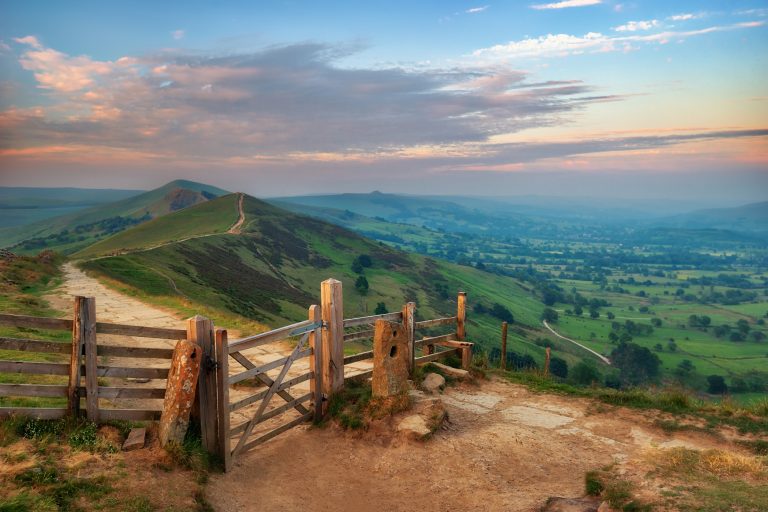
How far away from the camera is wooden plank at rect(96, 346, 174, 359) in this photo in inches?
304

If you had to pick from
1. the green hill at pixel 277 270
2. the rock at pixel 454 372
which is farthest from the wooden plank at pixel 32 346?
the green hill at pixel 277 270

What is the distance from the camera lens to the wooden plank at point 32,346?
7.39 meters

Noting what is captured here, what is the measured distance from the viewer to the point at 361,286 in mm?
89500

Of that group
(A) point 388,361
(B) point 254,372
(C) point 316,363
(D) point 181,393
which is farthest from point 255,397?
→ (A) point 388,361

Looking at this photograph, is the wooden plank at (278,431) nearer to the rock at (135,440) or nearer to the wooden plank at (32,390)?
the rock at (135,440)

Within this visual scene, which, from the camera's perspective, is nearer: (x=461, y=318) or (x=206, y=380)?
(x=206, y=380)

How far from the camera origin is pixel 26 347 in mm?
7469

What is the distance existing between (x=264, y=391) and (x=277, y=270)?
6911 centimetres

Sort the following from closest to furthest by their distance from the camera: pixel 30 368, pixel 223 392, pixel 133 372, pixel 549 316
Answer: pixel 30 368, pixel 133 372, pixel 223 392, pixel 549 316

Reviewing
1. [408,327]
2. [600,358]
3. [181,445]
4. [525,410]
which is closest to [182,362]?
[181,445]

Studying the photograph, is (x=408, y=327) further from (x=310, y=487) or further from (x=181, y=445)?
(x=181, y=445)

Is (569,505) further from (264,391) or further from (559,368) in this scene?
(559,368)

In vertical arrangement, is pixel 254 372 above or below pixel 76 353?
below

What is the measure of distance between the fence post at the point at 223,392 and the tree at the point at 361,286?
79271 millimetres
